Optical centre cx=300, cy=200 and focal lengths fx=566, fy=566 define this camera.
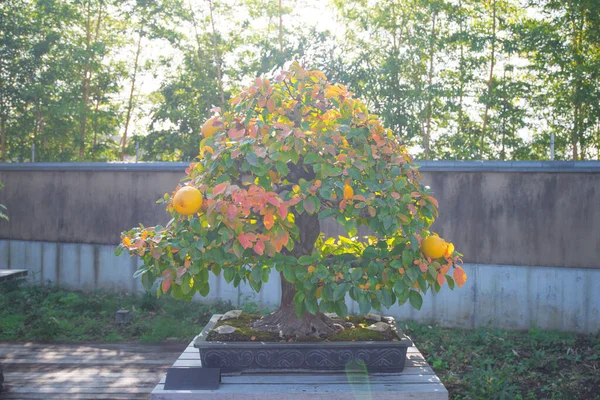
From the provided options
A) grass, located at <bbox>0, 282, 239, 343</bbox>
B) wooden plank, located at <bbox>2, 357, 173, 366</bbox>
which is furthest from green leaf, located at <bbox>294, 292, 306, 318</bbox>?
grass, located at <bbox>0, 282, 239, 343</bbox>

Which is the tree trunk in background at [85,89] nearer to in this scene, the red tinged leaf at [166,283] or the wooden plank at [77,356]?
the wooden plank at [77,356]

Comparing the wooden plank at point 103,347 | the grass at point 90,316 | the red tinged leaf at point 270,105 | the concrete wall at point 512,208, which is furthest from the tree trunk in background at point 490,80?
the red tinged leaf at point 270,105

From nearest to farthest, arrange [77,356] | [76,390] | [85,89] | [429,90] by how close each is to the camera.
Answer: [76,390]
[77,356]
[429,90]
[85,89]

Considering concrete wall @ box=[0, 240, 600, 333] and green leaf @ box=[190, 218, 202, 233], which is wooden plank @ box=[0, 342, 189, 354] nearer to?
concrete wall @ box=[0, 240, 600, 333]

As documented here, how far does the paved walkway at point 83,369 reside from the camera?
395 cm

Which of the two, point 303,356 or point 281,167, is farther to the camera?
point 303,356

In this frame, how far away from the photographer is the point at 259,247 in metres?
2.04

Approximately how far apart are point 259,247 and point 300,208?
8.6 inches

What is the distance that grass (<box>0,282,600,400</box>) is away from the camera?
3852 mm

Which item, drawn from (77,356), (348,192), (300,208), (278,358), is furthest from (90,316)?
(348,192)

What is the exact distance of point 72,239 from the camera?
22.3 ft

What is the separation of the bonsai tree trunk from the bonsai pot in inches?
5.8

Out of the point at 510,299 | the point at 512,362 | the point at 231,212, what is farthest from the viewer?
the point at 510,299

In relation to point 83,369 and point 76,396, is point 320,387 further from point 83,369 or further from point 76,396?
point 83,369
